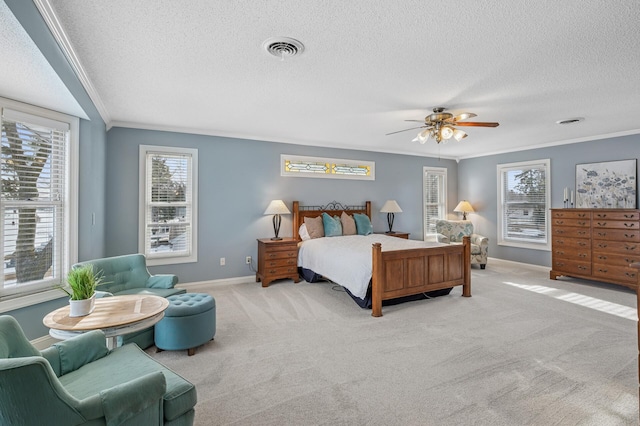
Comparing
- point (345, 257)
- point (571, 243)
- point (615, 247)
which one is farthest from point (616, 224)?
→ point (345, 257)

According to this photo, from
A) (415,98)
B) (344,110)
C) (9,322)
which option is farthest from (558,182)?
(9,322)

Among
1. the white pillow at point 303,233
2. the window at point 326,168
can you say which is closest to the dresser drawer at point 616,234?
the window at point 326,168

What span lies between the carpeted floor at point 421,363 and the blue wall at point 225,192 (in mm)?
1069

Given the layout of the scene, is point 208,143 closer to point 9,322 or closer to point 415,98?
point 415,98

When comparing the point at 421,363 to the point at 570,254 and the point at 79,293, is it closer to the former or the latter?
the point at 79,293

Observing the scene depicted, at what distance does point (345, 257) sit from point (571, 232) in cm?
394

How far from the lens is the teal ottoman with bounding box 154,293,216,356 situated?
277 cm

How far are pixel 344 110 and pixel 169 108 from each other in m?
2.14

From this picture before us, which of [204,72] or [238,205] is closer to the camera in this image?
[204,72]

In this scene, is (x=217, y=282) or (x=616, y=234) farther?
(x=217, y=282)

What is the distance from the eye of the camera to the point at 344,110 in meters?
3.95

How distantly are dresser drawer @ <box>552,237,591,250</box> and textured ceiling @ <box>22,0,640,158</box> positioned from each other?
1.85 meters

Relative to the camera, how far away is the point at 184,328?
2.77 meters

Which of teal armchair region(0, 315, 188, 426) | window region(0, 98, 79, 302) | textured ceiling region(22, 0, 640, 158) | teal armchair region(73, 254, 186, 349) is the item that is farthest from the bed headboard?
teal armchair region(0, 315, 188, 426)
